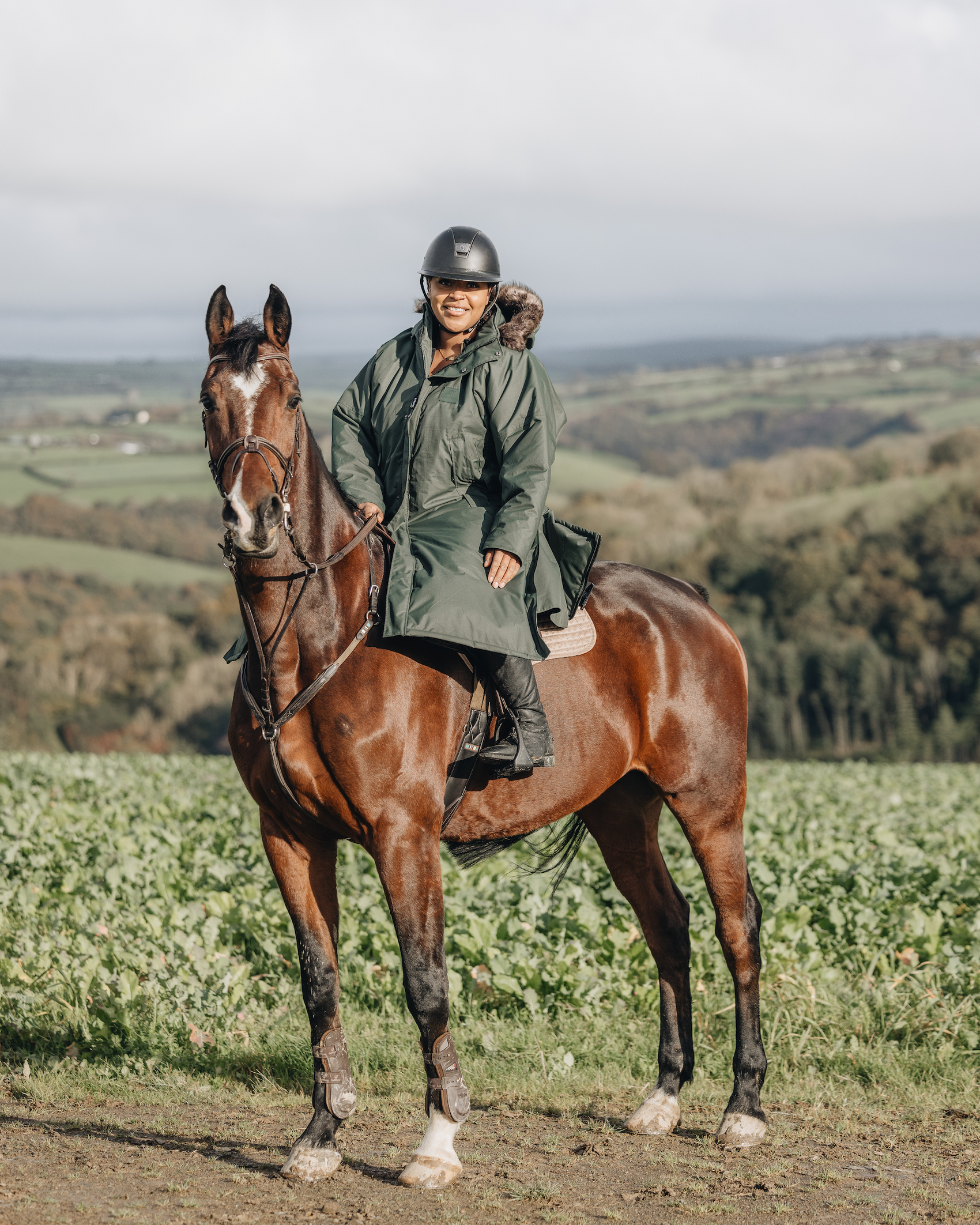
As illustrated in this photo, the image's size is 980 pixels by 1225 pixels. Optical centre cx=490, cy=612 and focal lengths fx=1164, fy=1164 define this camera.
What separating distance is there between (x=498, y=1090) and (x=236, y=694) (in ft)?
8.65

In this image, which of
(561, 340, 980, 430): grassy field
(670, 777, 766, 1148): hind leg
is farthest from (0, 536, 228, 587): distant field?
(670, 777, 766, 1148): hind leg

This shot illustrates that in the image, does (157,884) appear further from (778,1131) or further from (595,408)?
(595,408)

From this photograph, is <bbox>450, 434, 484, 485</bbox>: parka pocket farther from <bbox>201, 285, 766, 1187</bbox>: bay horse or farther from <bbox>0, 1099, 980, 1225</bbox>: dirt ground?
<bbox>0, 1099, 980, 1225</bbox>: dirt ground

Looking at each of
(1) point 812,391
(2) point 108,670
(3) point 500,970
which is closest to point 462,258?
(3) point 500,970

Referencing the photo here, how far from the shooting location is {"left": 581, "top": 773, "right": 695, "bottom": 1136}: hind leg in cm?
622

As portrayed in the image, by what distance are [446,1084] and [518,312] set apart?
3.48 meters

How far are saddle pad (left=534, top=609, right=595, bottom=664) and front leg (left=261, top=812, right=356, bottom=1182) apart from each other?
1433mm

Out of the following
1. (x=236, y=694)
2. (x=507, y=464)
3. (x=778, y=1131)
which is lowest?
(x=778, y=1131)

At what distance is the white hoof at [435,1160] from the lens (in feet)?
16.1

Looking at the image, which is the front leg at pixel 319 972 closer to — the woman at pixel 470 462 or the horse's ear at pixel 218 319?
the woman at pixel 470 462

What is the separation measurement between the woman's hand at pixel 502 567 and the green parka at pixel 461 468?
33 mm

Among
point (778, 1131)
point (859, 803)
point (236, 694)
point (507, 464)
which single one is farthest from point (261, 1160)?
point (859, 803)

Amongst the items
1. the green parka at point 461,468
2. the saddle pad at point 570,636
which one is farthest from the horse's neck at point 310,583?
the saddle pad at point 570,636

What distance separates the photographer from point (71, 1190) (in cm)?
480
